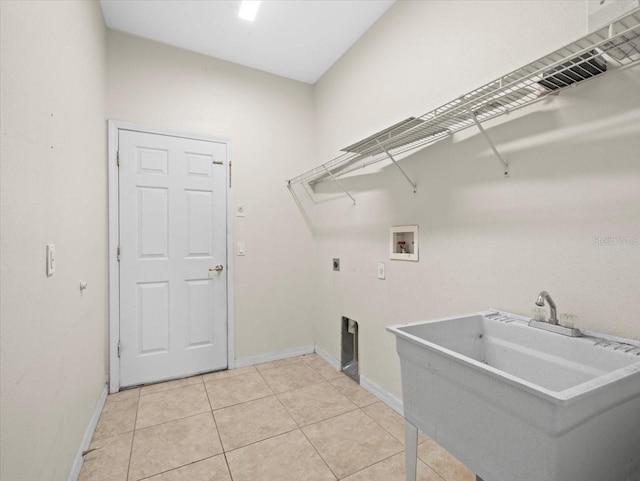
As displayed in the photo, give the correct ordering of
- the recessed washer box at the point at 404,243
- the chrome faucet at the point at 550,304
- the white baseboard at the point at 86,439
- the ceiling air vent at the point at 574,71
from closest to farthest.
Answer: the ceiling air vent at the point at 574,71 < the chrome faucet at the point at 550,304 < the white baseboard at the point at 86,439 < the recessed washer box at the point at 404,243

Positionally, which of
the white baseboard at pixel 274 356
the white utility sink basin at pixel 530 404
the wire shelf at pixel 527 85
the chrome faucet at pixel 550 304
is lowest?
the white baseboard at pixel 274 356

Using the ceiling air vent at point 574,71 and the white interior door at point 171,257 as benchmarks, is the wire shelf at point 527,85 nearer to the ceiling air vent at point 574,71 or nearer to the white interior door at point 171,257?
the ceiling air vent at point 574,71

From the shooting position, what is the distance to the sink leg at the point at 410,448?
1247 millimetres

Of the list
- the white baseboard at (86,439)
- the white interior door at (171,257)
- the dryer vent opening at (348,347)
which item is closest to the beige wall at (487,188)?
the dryer vent opening at (348,347)

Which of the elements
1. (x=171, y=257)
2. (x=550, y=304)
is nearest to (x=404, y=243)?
(x=550, y=304)

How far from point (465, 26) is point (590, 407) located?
70.9 inches

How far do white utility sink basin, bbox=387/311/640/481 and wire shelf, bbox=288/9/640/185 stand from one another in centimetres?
93

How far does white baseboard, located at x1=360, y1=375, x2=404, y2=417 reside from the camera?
214cm

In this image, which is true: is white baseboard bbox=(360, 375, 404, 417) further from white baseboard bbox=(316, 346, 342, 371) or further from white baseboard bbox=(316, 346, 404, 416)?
white baseboard bbox=(316, 346, 342, 371)

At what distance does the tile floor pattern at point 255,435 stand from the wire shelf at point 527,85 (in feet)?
5.71

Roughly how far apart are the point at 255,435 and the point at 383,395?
932 millimetres

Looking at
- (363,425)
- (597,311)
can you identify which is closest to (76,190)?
(363,425)

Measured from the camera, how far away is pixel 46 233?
124cm

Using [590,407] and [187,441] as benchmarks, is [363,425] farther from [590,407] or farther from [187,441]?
[590,407]
